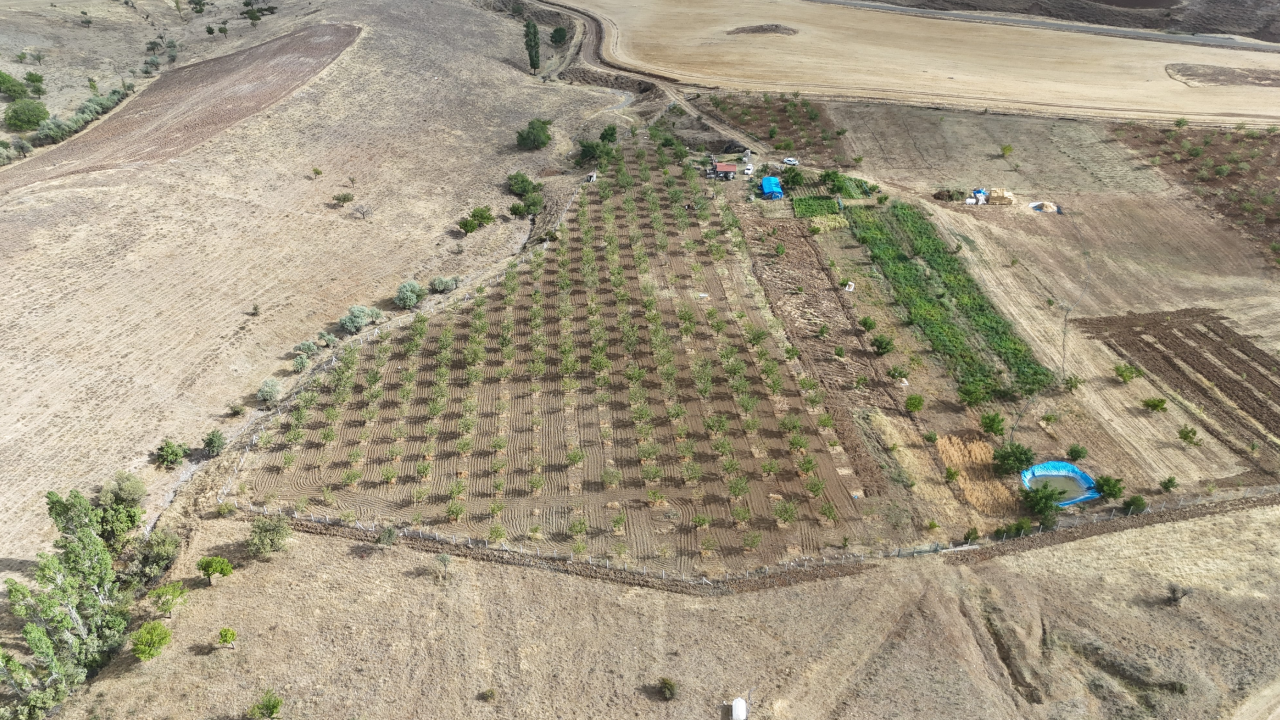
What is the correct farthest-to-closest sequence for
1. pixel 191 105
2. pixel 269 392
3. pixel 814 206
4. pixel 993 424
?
1. pixel 191 105
2. pixel 814 206
3. pixel 269 392
4. pixel 993 424

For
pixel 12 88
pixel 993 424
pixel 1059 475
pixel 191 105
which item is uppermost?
pixel 12 88

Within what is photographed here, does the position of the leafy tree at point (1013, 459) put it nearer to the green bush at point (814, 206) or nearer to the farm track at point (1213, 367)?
the farm track at point (1213, 367)

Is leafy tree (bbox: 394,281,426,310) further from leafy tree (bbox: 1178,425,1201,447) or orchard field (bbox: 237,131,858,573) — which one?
leafy tree (bbox: 1178,425,1201,447)

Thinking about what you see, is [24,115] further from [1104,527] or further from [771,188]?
[1104,527]

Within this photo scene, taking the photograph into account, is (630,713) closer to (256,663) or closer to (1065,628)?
(256,663)

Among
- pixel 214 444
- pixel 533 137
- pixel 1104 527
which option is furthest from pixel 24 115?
pixel 1104 527
